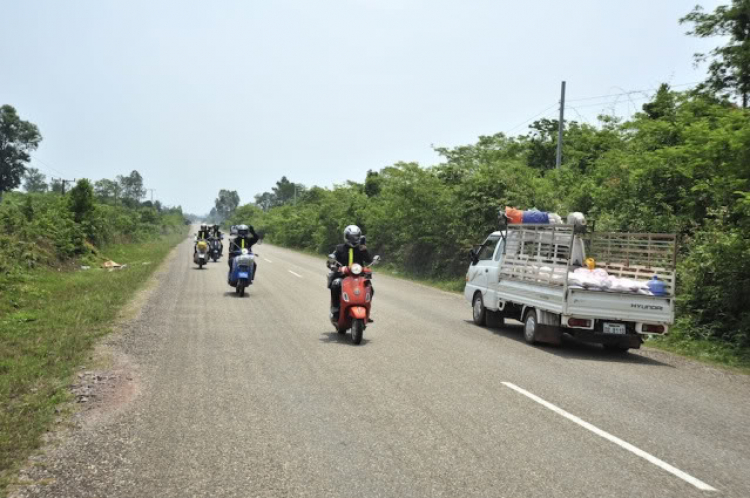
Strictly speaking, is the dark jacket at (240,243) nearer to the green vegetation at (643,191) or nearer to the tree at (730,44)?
the green vegetation at (643,191)

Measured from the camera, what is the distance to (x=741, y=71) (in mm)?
23312

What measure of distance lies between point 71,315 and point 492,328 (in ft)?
28.2

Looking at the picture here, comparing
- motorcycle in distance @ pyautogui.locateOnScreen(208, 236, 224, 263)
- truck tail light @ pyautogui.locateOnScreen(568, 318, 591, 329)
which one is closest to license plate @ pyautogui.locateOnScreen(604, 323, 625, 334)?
truck tail light @ pyautogui.locateOnScreen(568, 318, 591, 329)

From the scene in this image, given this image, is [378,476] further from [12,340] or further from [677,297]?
[677,297]

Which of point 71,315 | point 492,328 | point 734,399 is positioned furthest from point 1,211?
point 734,399

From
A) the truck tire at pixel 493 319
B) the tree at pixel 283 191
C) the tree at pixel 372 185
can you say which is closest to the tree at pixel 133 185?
the tree at pixel 283 191

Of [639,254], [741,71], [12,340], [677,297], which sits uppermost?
[741,71]

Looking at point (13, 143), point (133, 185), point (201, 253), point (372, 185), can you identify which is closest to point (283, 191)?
point (133, 185)

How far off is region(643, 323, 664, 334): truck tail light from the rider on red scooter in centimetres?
487

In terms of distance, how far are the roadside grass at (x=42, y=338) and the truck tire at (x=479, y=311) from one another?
752 cm

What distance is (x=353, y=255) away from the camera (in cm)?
1106

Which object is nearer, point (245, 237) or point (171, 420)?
point (171, 420)

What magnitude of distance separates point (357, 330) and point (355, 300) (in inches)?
22.1

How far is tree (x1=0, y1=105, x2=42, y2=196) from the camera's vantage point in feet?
249
